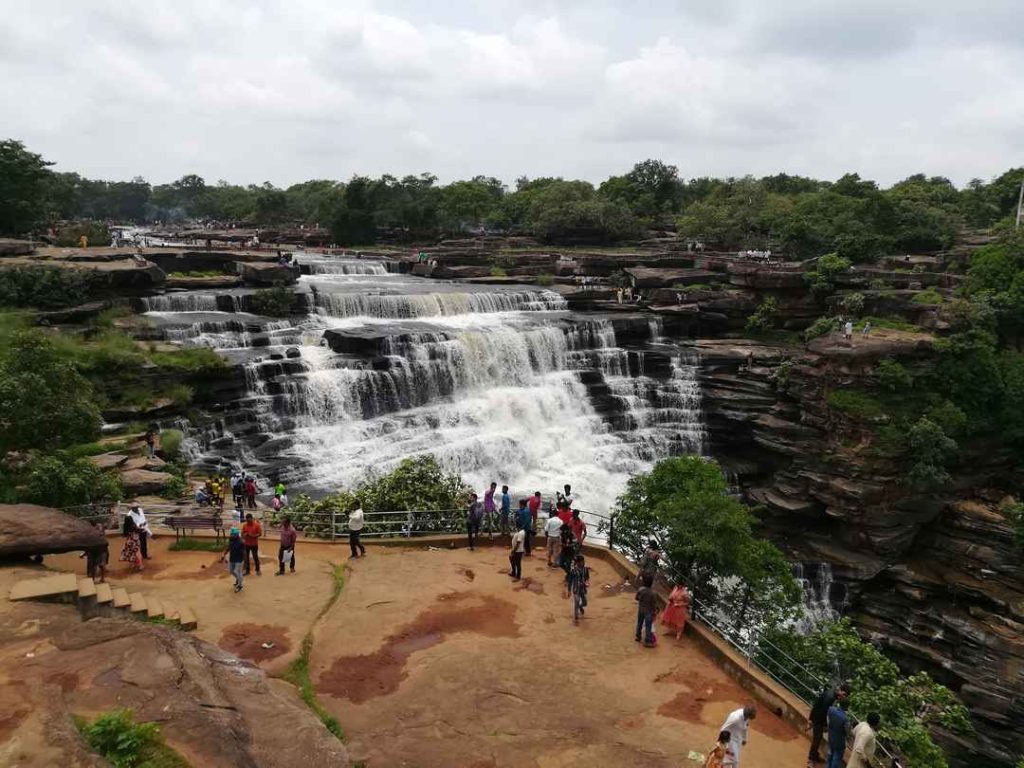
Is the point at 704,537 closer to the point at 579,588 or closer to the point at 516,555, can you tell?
the point at 579,588

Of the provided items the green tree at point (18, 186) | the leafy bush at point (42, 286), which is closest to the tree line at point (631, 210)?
the green tree at point (18, 186)

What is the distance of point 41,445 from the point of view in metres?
15.0

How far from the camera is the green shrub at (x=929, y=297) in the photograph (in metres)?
28.9

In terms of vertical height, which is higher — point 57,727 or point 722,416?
point 57,727

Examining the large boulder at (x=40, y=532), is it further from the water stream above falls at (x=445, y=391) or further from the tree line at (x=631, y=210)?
the tree line at (x=631, y=210)

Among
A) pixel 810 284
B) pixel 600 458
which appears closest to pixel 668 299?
pixel 810 284

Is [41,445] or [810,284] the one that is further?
[810,284]

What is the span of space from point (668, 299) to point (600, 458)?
1300 cm

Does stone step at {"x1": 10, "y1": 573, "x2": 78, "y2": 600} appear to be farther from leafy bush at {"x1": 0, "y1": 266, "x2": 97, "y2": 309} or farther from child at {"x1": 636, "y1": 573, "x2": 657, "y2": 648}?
leafy bush at {"x1": 0, "y1": 266, "x2": 97, "y2": 309}

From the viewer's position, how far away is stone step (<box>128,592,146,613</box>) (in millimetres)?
10531

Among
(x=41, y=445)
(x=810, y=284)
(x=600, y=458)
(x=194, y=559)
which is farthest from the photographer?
(x=810, y=284)

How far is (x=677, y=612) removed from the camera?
11.4 metres

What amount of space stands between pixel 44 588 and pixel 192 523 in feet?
17.4

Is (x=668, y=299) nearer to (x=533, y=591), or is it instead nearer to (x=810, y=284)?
(x=810, y=284)
